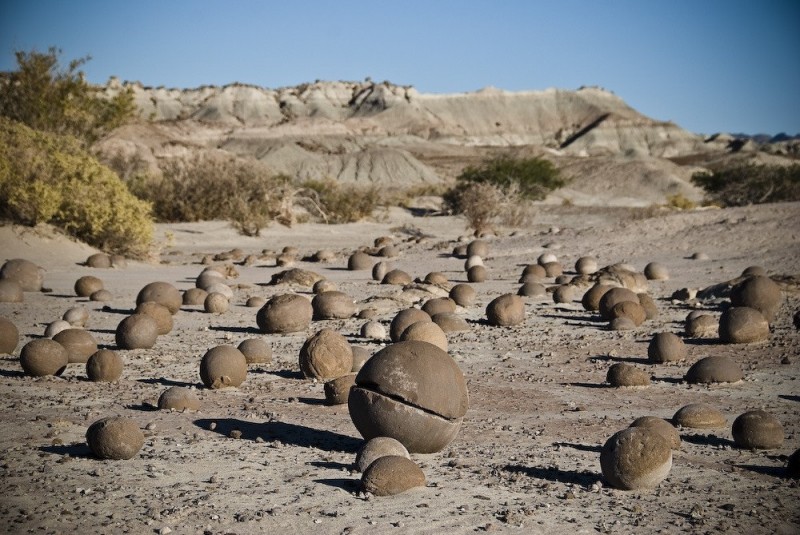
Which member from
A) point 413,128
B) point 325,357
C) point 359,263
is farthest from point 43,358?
point 413,128

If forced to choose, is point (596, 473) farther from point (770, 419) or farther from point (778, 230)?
point (778, 230)

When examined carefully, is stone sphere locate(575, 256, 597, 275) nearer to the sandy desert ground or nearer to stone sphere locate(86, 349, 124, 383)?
the sandy desert ground

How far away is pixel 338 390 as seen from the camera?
27.7 feet

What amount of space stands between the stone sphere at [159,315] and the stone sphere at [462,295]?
195 inches

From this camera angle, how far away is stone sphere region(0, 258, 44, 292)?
15781 mm

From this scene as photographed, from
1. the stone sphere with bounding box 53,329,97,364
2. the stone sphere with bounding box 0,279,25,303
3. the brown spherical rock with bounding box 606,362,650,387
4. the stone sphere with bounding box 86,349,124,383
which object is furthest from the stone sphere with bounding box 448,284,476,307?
the stone sphere with bounding box 0,279,25,303

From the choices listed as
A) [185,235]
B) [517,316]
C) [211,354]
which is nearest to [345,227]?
[185,235]

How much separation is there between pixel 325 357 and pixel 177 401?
1823 mm

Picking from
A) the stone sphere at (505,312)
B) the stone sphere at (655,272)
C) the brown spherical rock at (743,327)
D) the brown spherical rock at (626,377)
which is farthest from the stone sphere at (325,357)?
the stone sphere at (655,272)

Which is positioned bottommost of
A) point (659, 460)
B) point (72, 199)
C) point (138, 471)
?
point (138, 471)

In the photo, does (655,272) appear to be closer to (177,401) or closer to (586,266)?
→ (586,266)

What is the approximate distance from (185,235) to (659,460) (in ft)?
74.6

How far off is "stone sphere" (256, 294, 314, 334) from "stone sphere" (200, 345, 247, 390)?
3049 mm

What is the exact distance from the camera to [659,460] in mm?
5859
